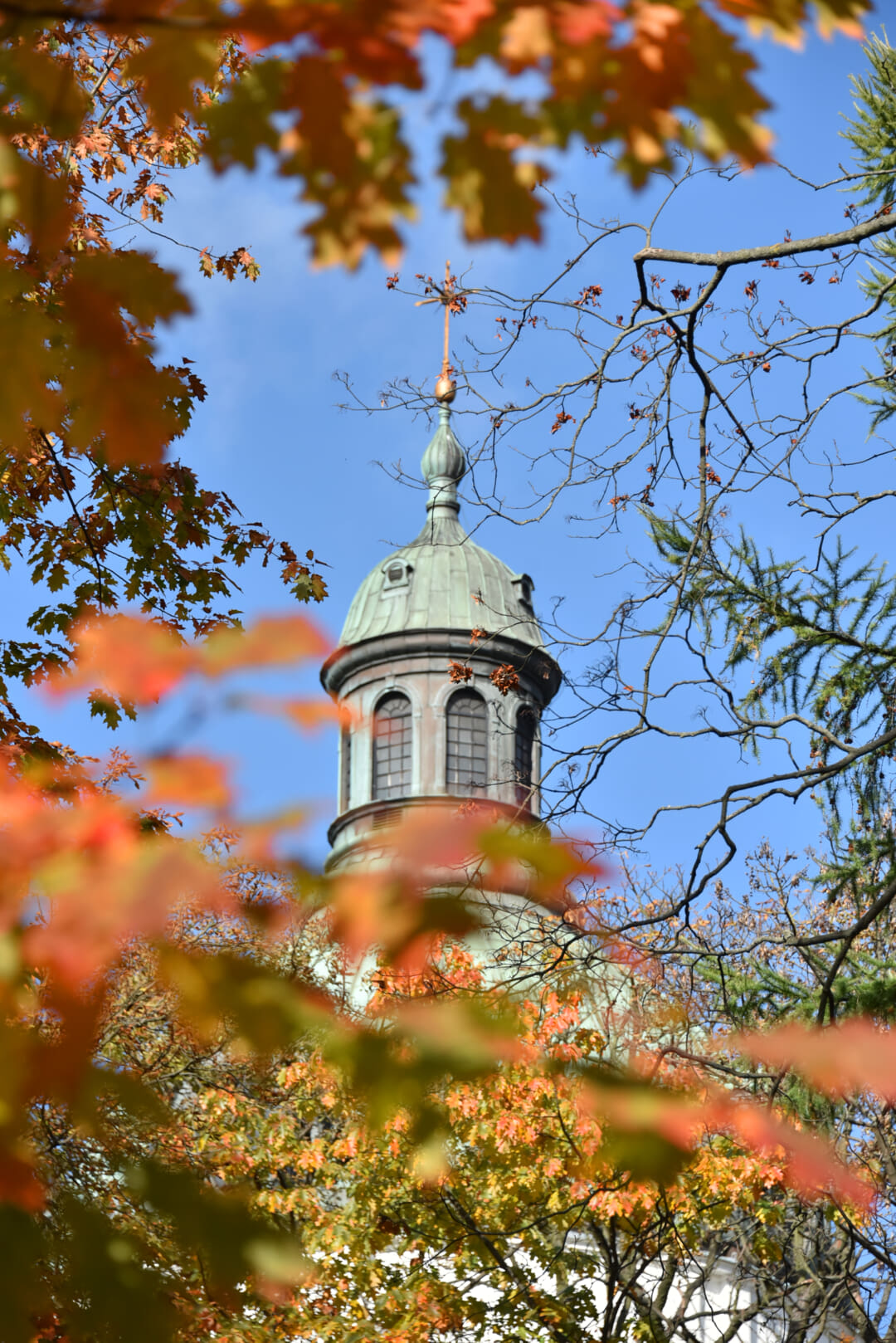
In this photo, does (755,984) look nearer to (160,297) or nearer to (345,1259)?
(345,1259)

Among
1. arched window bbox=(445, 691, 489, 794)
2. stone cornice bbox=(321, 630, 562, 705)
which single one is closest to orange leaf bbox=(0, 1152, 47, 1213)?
arched window bbox=(445, 691, 489, 794)

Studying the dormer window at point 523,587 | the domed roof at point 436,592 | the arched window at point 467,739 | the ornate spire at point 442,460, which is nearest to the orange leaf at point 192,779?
the arched window at point 467,739

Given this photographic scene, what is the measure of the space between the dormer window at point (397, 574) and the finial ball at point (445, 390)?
26.8 meters

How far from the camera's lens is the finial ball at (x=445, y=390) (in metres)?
7.64

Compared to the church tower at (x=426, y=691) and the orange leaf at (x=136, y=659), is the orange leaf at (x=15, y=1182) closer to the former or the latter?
the orange leaf at (x=136, y=659)

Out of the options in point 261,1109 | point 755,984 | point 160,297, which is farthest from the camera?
point 261,1109

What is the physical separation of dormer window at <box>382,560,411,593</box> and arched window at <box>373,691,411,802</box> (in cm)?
363

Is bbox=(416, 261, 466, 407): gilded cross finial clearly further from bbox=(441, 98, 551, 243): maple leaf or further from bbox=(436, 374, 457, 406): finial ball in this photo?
bbox=(441, 98, 551, 243): maple leaf

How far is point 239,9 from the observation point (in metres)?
1.64

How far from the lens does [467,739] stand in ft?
105

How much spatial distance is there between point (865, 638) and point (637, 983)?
2918mm

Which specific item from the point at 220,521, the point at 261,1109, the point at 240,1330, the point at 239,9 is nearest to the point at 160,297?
the point at 239,9

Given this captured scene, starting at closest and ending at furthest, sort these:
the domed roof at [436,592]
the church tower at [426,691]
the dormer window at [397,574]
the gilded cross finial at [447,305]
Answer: the gilded cross finial at [447,305] → the church tower at [426,691] → the domed roof at [436,592] → the dormer window at [397,574]

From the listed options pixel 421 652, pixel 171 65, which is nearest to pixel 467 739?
pixel 421 652
